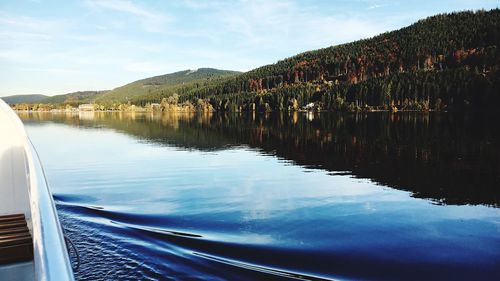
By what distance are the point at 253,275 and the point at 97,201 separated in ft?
33.2

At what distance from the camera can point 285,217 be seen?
1373cm

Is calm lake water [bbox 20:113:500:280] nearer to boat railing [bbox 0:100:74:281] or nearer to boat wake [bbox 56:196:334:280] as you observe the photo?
boat wake [bbox 56:196:334:280]

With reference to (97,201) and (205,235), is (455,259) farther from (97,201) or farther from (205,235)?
(97,201)

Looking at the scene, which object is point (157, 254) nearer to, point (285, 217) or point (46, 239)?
point (46, 239)

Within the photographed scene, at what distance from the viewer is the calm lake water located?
930cm

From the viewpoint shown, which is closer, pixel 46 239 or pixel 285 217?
pixel 46 239

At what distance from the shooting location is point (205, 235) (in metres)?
11.6

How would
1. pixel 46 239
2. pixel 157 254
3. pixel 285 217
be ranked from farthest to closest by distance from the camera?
pixel 285 217
pixel 157 254
pixel 46 239

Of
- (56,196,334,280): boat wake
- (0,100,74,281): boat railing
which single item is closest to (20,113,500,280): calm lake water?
(56,196,334,280): boat wake

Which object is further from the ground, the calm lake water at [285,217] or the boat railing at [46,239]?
the boat railing at [46,239]

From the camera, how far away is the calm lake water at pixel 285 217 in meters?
9.30

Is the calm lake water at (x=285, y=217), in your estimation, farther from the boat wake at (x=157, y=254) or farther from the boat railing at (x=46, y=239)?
the boat railing at (x=46, y=239)

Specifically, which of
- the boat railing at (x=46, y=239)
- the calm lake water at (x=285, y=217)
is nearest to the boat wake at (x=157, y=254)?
the calm lake water at (x=285, y=217)

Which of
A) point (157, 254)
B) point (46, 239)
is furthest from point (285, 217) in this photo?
point (46, 239)
